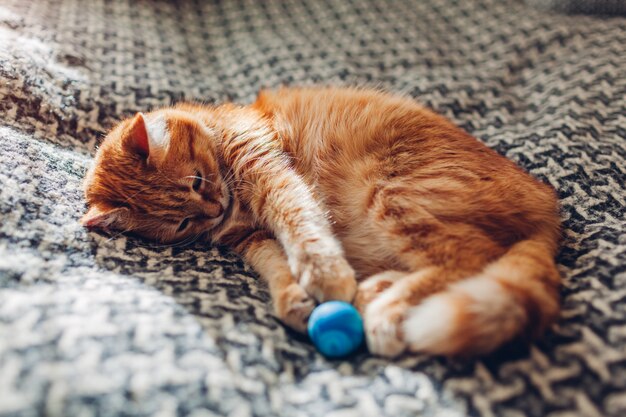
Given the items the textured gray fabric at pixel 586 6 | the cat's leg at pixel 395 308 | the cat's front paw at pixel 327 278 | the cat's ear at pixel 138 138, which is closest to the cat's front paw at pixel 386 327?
the cat's leg at pixel 395 308

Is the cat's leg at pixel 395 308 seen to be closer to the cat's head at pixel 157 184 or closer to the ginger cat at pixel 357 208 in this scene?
the ginger cat at pixel 357 208

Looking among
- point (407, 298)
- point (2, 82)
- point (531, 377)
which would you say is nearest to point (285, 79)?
point (2, 82)

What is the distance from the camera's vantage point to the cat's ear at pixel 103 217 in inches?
58.0

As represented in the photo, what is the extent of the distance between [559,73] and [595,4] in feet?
1.82

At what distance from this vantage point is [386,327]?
119 centimetres

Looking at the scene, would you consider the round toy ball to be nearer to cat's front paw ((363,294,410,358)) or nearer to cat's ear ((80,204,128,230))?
cat's front paw ((363,294,410,358))

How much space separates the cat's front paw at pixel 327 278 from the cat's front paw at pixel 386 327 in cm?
Answer: 10

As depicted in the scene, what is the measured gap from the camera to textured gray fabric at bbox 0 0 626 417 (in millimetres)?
1023

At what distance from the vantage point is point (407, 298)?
1.24 m

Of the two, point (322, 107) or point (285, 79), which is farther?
point (285, 79)

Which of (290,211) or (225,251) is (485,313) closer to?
(290,211)

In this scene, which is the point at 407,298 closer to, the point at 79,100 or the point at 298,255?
the point at 298,255

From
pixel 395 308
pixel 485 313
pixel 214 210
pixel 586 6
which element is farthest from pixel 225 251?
pixel 586 6

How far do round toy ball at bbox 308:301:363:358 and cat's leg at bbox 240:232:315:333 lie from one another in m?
0.05
